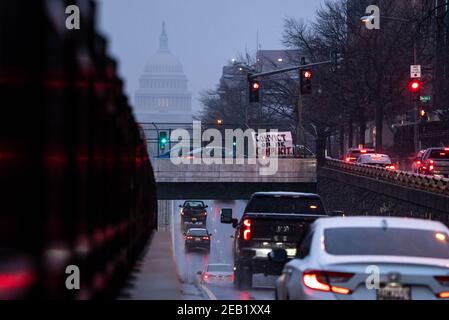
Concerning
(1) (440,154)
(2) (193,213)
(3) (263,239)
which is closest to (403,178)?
(1) (440,154)

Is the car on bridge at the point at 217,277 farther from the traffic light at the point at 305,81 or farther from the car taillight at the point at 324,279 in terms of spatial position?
the car taillight at the point at 324,279

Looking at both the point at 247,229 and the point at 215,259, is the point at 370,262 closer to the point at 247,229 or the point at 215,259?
the point at 247,229

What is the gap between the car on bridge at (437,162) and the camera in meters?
58.3

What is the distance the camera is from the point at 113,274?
11.8 m

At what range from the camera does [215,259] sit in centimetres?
7575

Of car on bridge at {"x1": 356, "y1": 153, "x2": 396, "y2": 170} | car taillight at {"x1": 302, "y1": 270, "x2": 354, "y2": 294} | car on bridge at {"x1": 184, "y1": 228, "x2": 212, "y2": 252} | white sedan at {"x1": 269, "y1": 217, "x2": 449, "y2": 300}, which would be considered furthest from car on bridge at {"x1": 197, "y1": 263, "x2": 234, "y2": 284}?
car on bridge at {"x1": 184, "y1": 228, "x2": 212, "y2": 252}

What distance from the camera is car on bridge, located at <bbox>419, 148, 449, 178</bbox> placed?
58.3 metres

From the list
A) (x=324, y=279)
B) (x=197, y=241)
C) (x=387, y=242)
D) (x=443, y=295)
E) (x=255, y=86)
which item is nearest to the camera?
(x=443, y=295)

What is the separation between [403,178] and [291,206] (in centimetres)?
2678

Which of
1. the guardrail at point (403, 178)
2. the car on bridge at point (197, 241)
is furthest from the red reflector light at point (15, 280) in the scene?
the car on bridge at point (197, 241)

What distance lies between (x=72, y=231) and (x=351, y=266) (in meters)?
3.30

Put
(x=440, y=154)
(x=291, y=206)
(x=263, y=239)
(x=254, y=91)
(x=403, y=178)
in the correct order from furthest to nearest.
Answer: (x=440, y=154) → (x=254, y=91) → (x=403, y=178) → (x=291, y=206) → (x=263, y=239)

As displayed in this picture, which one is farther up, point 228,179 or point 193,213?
point 228,179

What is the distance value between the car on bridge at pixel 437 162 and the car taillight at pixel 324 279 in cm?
4881
